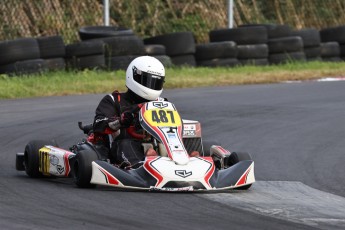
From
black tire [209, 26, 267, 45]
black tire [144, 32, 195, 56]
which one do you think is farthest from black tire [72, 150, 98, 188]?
black tire [209, 26, 267, 45]

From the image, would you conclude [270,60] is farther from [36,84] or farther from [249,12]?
[36,84]

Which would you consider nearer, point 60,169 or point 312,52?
point 60,169

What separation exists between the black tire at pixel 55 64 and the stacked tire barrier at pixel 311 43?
17.3ft

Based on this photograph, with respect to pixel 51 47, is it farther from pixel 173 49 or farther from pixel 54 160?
pixel 54 160

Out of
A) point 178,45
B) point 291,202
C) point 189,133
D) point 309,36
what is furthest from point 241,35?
point 291,202

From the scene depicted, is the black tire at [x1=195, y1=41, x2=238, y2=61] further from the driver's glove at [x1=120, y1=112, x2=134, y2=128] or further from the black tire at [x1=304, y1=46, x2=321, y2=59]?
the driver's glove at [x1=120, y1=112, x2=134, y2=128]

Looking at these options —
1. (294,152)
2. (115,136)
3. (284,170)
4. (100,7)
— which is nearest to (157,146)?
(115,136)

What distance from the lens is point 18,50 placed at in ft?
50.6

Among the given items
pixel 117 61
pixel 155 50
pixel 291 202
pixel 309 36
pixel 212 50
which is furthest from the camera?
pixel 309 36

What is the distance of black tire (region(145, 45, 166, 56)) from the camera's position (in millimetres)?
16972

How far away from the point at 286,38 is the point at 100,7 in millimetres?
3333

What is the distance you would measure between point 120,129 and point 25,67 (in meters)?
7.60

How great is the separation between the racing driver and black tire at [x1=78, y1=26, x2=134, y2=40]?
8668mm

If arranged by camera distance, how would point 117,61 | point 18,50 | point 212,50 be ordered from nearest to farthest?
point 18,50, point 117,61, point 212,50
